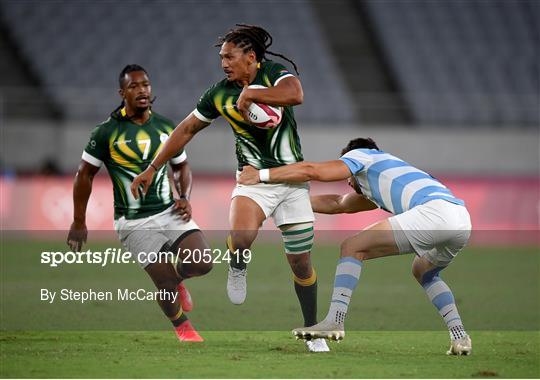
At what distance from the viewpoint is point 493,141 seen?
22.8 m

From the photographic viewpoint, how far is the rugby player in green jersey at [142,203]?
8805 millimetres

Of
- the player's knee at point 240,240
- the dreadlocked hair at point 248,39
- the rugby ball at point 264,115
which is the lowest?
the player's knee at point 240,240

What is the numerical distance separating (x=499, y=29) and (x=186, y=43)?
811 centimetres

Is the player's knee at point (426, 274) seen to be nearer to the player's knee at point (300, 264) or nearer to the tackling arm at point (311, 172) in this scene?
the player's knee at point (300, 264)

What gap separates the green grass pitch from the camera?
7.26 meters

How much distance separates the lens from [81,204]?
8828mm

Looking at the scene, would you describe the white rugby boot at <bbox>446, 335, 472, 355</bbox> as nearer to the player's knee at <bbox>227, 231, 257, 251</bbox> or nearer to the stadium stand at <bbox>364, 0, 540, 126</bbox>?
the player's knee at <bbox>227, 231, 257, 251</bbox>

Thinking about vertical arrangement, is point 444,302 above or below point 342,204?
below

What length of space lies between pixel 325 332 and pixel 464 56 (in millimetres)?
19246

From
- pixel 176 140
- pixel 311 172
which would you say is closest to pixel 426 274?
pixel 311 172

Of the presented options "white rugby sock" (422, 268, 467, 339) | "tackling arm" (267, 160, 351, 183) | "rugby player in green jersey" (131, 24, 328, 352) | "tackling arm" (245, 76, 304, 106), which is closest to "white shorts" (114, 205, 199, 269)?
"rugby player in green jersey" (131, 24, 328, 352)

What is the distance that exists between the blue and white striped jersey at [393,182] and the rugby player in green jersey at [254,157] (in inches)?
27.7

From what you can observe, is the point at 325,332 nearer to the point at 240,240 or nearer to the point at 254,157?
the point at 240,240

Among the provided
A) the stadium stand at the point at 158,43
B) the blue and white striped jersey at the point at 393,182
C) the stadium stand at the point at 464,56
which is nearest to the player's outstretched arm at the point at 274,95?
the blue and white striped jersey at the point at 393,182
